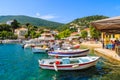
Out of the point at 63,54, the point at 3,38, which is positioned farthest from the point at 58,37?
the point at 63,54

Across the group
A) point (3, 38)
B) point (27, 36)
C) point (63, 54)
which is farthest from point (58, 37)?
point (63, 54)

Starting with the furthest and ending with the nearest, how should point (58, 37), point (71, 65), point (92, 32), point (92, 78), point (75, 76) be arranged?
point (58, 37) → point (92, 32) → point (71, 65) → point (75, 76) → point (92, 78)

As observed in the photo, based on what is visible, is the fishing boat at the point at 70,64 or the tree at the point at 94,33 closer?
the fishing boat at the point at 70,64

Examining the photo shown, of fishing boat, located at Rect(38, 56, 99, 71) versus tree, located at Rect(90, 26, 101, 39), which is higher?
tree, located at Rect(90, 26, 101, 39)

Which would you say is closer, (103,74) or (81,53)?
(103,74)

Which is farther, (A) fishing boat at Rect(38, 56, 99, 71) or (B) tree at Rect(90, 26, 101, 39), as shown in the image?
(B) tree at Rect(90, 26, 101, 39)

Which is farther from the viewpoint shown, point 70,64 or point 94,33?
point 94,33

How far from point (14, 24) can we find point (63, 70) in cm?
14061

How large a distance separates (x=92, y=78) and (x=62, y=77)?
269cm

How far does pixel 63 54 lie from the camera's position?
34.6 meters

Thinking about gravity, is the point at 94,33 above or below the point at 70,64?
above

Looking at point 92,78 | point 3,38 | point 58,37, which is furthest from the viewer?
point 3,38

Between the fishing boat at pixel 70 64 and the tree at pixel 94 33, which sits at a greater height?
the tree at pixel 94 33

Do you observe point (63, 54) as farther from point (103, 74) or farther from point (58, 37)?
point (58, 37)
